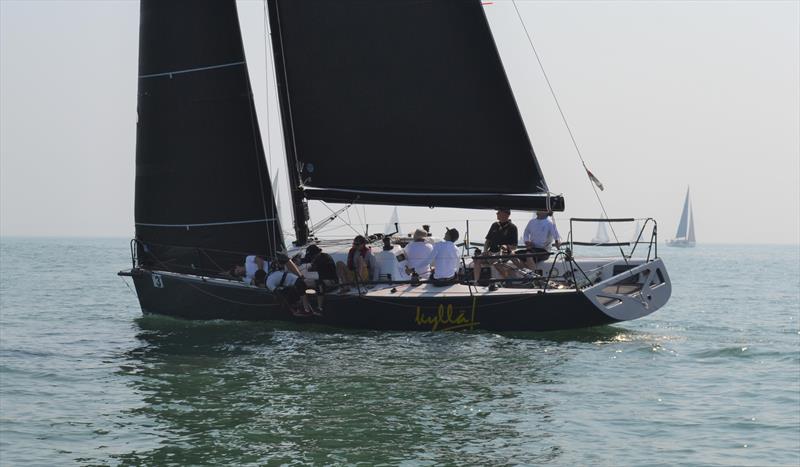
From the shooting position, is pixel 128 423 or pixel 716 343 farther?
pixel 716 343

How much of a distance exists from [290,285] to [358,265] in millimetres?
1429

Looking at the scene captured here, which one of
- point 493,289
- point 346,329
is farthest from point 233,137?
point 493,289

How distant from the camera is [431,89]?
22547 millimetres

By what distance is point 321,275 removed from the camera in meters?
21.3

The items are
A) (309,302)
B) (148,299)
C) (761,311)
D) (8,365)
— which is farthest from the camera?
(761,311)

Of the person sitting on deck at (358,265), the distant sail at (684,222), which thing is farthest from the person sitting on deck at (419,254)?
the distant sail at (684,222)

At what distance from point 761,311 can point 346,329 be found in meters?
18.7

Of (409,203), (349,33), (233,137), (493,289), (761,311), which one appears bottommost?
(761,311)

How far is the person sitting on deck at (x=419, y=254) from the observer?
69.9 feet

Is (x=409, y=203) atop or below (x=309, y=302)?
atop

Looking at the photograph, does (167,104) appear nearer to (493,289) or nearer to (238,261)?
(238,261)

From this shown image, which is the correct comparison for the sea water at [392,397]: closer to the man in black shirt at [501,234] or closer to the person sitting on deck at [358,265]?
the person sitting on deck at [358,265]

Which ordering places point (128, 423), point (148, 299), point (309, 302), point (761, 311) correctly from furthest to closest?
point (761, 311)
point (148, 299)
point (309, 302)
point (128, 423)

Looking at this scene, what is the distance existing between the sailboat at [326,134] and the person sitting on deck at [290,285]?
329mm
